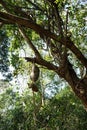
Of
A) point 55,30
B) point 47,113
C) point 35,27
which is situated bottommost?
point 47,113

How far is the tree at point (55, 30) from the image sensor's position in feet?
18.7

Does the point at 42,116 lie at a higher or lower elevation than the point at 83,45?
lower

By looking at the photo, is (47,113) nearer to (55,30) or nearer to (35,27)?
(55,30)

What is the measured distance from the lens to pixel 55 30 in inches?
301

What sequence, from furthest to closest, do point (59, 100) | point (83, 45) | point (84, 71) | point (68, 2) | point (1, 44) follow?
point (59, 100), point (1, 44), point (83, 45), point (68, 2), point (84, 71)

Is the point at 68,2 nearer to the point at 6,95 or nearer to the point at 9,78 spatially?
the point at 9,78

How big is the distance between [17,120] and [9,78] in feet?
35.4

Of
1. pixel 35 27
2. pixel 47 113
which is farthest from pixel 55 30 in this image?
pixel 47 113

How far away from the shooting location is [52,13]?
6.97 meters

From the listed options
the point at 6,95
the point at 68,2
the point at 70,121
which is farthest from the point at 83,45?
the point at 6,95

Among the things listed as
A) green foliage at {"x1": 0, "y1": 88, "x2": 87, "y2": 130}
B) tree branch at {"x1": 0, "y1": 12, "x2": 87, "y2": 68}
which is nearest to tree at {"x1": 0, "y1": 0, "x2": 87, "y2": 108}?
tree branch at {"x1": 0, "y1": 12, "x2": 87, "y2": 68}

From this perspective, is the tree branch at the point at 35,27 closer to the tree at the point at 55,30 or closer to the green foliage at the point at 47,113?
the tree at the point at 55,30

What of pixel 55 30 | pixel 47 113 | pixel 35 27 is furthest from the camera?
pixel 47 113

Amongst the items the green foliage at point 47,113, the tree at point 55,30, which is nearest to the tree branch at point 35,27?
the tree at point 55,30
